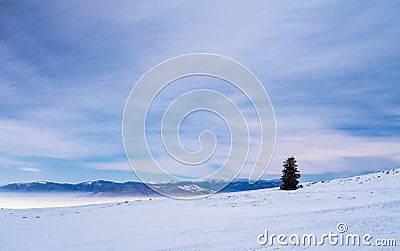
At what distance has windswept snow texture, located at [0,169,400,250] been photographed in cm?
1563

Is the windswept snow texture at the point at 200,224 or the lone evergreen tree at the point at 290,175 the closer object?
the windswept snow texture at the point at 200,224

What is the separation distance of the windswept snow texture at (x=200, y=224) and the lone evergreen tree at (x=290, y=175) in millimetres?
8545

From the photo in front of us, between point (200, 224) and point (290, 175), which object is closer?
point (200, 224)

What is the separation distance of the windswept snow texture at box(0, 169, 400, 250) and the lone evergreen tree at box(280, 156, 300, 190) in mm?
8545

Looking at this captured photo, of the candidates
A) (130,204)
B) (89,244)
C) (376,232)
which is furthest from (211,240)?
(130,204)

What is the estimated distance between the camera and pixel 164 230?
19141 millimetres

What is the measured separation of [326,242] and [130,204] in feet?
75.4

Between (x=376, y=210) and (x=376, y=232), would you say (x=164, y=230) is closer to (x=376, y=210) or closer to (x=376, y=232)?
(x=376, y=232)

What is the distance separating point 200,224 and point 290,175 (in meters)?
23.5

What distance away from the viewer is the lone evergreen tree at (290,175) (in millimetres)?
40812

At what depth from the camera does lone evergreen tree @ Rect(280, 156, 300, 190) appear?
40812mm

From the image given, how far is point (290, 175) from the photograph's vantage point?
41.3m

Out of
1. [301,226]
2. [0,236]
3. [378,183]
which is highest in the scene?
[378,183]

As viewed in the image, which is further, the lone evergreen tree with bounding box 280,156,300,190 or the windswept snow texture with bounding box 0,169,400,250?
the lone evergreen tree with bounding box 280,156,300,190
